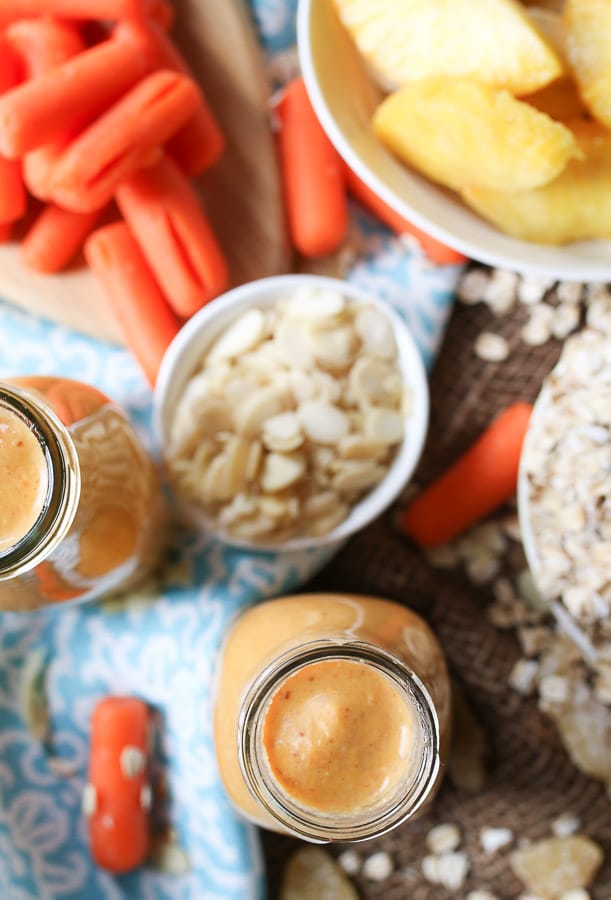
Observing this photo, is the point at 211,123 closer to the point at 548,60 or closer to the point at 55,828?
the point at 548,60

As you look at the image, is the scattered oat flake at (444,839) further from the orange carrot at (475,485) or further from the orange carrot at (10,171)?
the orange carrot at (10,171)

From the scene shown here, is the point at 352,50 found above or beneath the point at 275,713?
above

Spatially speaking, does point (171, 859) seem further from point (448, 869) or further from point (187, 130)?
point (187, 130)

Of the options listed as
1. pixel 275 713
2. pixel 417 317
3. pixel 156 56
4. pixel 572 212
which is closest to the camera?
pixel 275 713

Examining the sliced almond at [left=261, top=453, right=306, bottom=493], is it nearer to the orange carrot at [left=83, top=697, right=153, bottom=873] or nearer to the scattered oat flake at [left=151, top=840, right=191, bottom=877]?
the orange carrot at [left=83, top=697, right=153, bottom=873]

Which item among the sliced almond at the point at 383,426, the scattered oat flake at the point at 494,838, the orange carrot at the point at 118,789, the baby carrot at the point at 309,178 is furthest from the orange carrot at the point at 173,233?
the scattered oat flake at the point at 494,838

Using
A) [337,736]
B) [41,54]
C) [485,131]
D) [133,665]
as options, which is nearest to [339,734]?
[337,736]

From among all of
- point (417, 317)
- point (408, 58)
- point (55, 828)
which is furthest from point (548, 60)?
point (55, 828)
